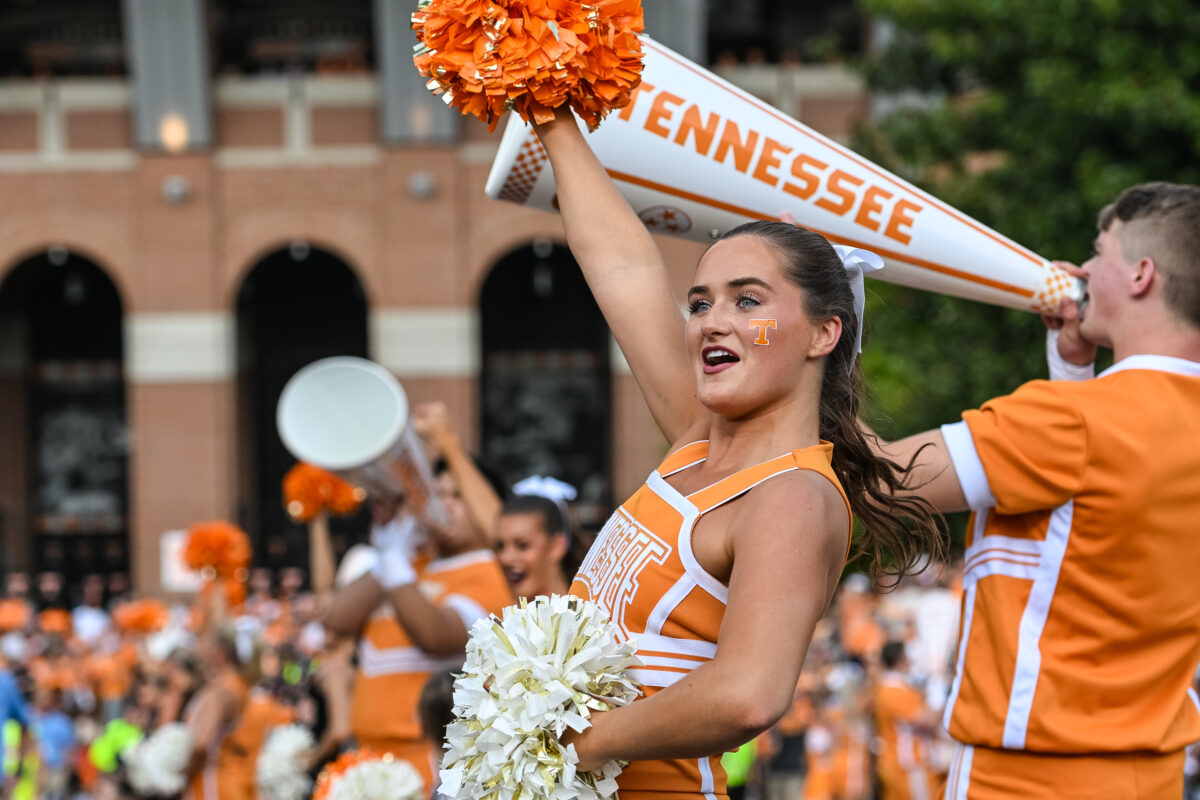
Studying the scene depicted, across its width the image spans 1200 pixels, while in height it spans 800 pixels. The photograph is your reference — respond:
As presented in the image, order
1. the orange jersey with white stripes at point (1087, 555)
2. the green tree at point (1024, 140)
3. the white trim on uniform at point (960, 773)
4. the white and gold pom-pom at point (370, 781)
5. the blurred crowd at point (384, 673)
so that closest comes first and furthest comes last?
the orange jersey with white stripes at point (1087, 555)
the white trim on uniform at point (960, 773)
the white and gold pom-pom at point (370, 781)
the blurred crowd at point (384, 673)
the green tree at point (1024, 140)

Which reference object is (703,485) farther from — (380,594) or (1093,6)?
(1093,6)

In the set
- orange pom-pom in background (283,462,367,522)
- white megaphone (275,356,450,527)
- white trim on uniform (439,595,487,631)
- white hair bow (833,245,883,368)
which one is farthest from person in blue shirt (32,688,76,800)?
white hair bow (833,245,883,368)

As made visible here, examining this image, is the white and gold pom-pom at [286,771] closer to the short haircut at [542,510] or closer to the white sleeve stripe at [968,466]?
the short haircut at [542,510]

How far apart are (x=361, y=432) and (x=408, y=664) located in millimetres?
1041

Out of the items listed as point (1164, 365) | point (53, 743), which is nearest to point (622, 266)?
point (1164, 365)

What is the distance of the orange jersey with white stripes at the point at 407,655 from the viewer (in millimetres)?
5160

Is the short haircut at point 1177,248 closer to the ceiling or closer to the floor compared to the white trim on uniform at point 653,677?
closer to the ceiling

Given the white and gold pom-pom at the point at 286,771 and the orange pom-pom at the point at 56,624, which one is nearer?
the white and gold pom-pom at the point at 286,771

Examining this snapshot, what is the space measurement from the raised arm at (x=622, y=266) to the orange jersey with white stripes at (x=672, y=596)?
11.5 inches

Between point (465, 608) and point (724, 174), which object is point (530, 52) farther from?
point (465, 608)

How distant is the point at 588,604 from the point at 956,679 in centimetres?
109

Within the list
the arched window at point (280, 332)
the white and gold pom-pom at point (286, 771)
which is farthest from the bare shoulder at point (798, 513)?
the arched window at point (280, 332)

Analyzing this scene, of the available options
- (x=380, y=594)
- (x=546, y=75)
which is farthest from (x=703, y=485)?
(x=380, y=594)

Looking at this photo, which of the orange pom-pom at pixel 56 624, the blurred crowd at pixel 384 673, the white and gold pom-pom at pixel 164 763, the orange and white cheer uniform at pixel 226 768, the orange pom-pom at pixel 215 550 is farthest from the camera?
the orange pom-pom at pixel 56 624
